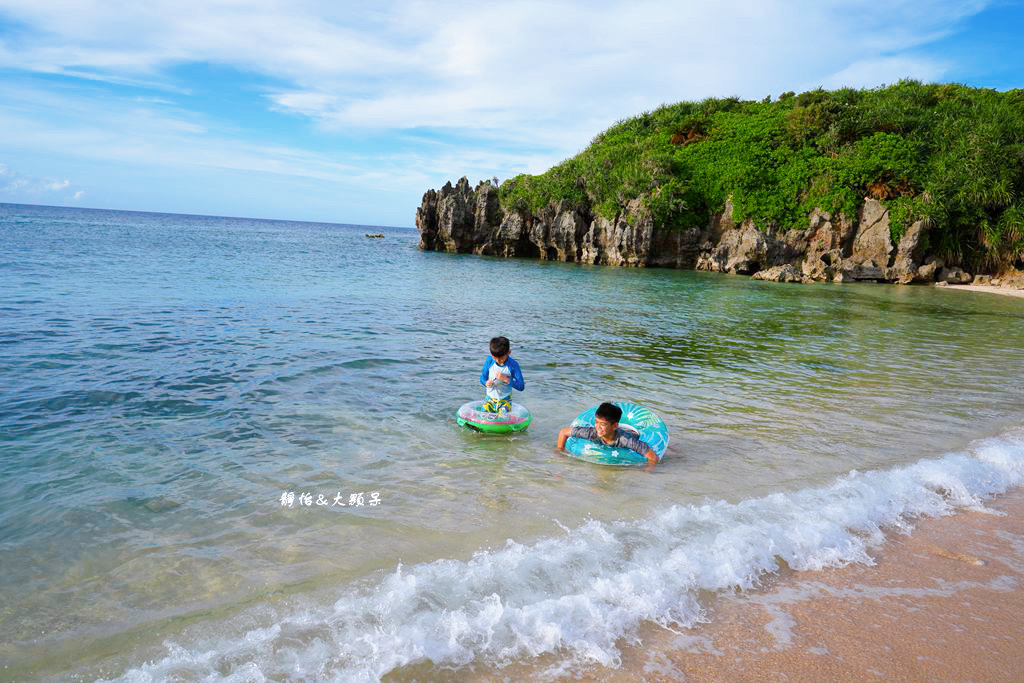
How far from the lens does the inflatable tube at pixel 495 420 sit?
8.34 m

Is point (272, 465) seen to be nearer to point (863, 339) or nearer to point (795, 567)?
point (795, 567)

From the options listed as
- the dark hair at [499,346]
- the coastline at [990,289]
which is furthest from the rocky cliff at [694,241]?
the dark hair at [499,346]

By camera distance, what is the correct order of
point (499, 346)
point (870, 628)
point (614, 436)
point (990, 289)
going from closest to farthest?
1. point (870, 628)
2. point (614, 436)
3. point (499, 346)
4. point (990, 289)

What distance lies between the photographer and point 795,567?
203 inches

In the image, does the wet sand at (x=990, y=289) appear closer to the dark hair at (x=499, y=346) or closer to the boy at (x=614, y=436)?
the boy at (x=614, y=436)

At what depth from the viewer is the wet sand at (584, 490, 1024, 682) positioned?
3777mm

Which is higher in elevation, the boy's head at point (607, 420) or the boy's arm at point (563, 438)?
the boy's head at point (607, 420)

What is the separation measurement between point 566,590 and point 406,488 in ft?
8.15

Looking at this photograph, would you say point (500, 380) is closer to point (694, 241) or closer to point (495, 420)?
point (495, 420)

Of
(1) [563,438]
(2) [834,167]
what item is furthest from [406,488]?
(2) [834,167]

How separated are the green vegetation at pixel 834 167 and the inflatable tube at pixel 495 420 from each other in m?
38.3

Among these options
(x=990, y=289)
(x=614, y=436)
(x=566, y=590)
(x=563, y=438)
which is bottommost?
(x=566, y=590)

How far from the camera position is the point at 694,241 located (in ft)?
146

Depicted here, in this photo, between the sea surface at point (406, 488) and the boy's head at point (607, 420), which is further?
the boy's head at point (607, 420)
